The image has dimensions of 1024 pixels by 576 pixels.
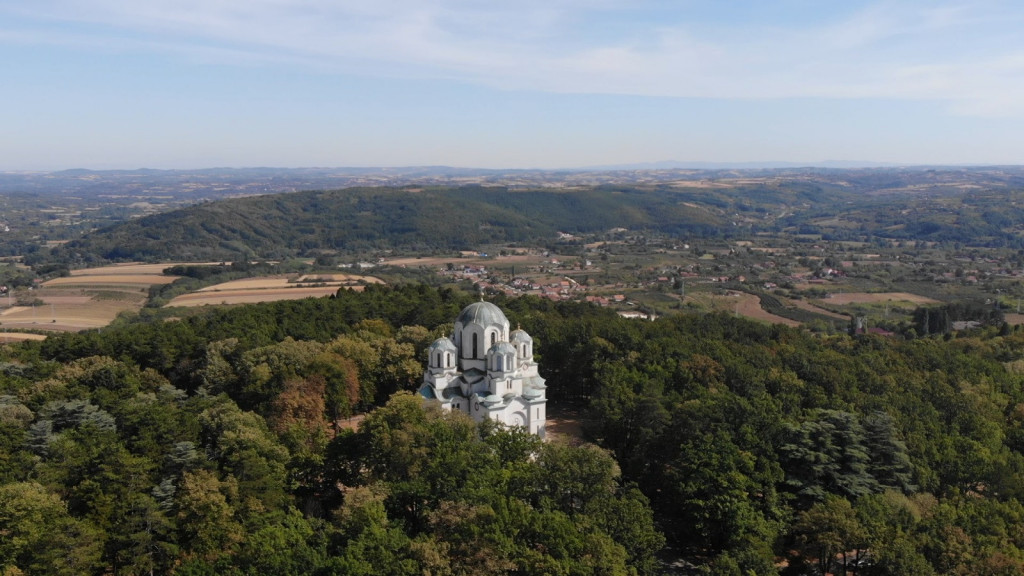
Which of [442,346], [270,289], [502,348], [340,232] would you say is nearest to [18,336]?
[270,289]

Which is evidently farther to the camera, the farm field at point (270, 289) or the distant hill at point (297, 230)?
the distant hill at point (297, 230)

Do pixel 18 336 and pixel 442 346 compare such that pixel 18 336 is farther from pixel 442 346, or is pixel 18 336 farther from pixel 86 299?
pixel 442 346

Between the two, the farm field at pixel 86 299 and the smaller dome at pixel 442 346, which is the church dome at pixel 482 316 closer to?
the smaller dome at pixel 442 346

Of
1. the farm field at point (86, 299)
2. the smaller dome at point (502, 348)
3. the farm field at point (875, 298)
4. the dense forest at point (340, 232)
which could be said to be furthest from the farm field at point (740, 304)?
the dense forest at point (340, 232)

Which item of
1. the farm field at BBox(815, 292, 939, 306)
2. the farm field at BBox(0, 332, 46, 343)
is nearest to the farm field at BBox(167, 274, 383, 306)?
the farm field at BBox(0, 332, 46, 343)

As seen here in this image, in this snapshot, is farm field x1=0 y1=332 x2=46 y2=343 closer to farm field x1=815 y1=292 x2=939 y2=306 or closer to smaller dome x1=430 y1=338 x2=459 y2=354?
smaller dome x1=430 y1=338 x2=459 y2=354

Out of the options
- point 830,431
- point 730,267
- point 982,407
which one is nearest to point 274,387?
point 830,431
